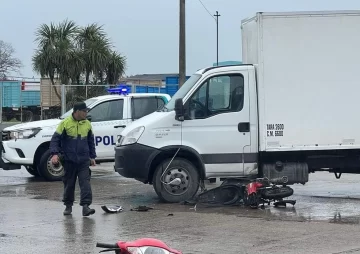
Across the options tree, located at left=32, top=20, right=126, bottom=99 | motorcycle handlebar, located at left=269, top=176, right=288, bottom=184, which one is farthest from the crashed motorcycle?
tree, located at left=32, top=20, right=126, bottom=99

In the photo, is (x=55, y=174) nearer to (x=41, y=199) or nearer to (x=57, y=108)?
(x=41, y=199)

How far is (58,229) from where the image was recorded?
32.2ft

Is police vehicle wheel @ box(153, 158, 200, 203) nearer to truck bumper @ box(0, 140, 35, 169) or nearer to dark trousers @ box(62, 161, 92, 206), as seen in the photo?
dark trousers @ box(62, 161, 92, 206)

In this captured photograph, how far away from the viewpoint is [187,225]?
10.1 metres

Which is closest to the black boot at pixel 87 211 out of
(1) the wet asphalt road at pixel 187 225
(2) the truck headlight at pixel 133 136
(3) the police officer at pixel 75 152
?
(3) the police officer at pixel 75 152

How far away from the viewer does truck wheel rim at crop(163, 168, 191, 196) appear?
12.1 m

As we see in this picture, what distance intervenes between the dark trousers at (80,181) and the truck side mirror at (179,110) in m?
1.84

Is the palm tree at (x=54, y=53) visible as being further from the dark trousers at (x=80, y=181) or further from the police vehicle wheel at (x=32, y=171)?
the dark trousers at (x=80, y=181)

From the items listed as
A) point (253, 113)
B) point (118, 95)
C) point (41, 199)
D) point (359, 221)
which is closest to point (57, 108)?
point (118, 95)

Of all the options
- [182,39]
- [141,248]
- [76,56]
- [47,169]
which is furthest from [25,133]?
[76,56]

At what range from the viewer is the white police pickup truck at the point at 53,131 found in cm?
1589

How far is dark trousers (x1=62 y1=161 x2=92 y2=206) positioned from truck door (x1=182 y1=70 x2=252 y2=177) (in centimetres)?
190

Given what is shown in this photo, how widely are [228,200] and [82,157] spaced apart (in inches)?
101

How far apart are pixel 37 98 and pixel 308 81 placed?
1771 centimetres
